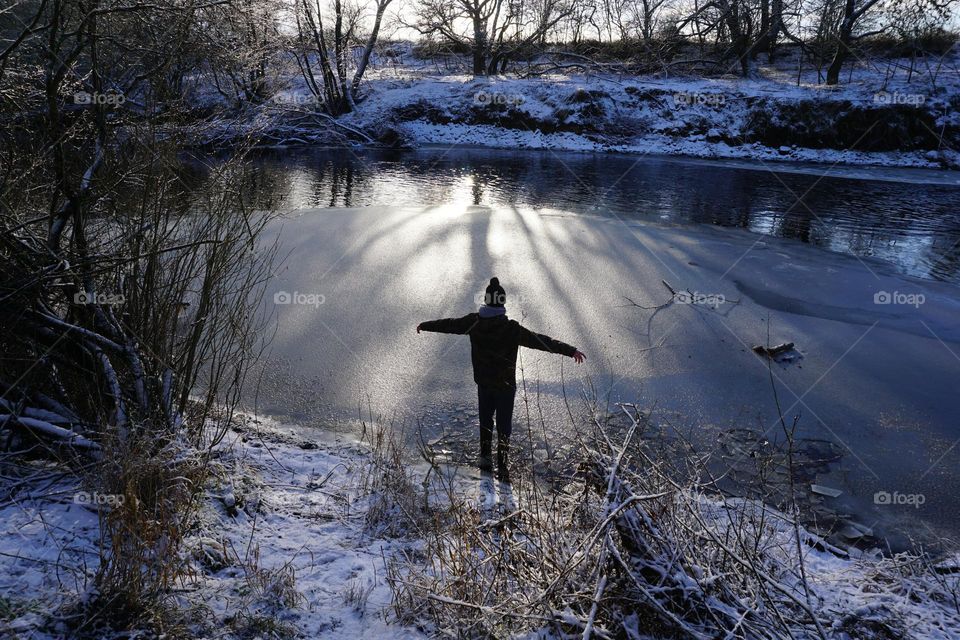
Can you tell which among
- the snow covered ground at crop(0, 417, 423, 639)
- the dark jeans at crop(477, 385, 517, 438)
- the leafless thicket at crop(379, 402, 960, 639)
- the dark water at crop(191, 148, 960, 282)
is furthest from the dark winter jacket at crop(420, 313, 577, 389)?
the dark water at crop(191, 148, 960, 282)

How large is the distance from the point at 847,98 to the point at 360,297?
2629cm

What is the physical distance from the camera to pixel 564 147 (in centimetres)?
2692

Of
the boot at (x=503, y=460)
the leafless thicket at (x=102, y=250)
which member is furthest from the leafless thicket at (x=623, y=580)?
the leafless thicket at (x=102, y=250)

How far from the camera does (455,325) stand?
5020mm

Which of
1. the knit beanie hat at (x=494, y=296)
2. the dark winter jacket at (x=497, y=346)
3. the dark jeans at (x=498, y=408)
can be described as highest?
the knit beanie hat at (x=494, y=296)

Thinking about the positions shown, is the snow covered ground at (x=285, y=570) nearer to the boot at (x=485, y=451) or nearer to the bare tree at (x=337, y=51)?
the boot at (x=485, y=451)

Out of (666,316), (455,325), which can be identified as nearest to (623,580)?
(455,325)

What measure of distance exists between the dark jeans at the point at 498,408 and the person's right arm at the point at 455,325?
51 cm

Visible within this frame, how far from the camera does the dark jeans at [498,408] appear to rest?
189 inches

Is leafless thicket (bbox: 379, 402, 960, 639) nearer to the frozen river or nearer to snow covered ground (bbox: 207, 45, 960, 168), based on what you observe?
the frozen river

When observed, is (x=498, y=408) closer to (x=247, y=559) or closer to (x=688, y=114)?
(x=247, y=559)

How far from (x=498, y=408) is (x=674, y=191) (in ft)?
45.4

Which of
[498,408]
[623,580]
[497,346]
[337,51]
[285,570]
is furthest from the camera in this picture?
[337,51]

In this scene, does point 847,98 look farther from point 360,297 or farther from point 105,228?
point 105,228
